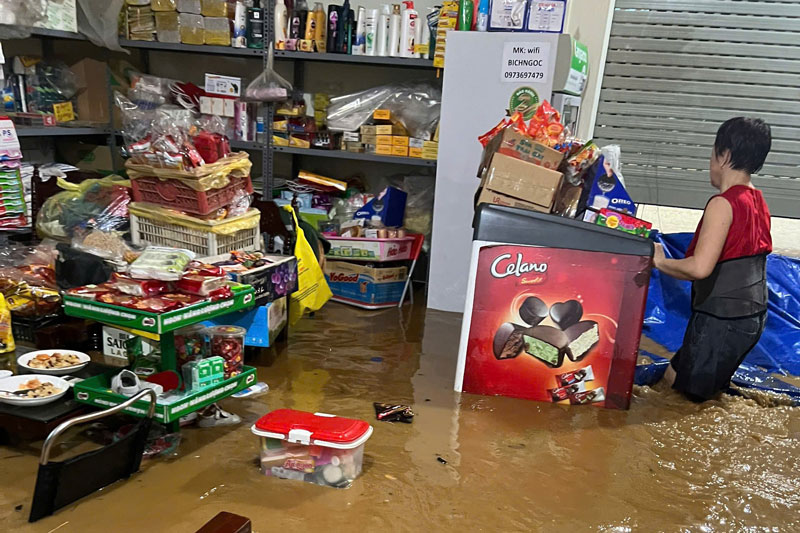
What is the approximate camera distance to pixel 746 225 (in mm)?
2988

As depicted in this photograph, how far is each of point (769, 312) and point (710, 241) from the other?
126 centimetres

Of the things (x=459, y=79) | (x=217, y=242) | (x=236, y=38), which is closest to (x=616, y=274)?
(x=459, y=79)

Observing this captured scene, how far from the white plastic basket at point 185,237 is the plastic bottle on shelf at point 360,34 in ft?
5.34

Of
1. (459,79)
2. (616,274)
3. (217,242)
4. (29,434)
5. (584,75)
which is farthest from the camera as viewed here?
(584,75)

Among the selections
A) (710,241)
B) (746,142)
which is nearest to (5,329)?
(710,241)

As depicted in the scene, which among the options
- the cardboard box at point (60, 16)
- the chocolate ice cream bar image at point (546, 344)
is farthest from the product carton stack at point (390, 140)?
the cardboard box at point (60, 16)

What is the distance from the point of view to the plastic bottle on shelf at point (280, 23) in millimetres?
4496

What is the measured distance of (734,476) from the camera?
2.57 metres

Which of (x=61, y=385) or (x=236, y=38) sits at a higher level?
(x=236, y=38)

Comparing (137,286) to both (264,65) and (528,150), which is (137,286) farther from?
(264,65)

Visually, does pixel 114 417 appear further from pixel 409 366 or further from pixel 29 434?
pixel 409 366

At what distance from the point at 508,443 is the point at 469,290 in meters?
0.71

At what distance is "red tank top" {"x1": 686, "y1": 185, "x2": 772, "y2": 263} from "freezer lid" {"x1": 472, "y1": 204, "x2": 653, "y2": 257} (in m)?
0.45

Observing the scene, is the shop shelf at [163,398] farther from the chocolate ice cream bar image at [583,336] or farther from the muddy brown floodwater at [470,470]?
the chocolate ice cream bar image at [583,336]
